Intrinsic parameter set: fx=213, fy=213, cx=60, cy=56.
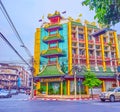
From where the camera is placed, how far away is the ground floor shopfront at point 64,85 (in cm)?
3762

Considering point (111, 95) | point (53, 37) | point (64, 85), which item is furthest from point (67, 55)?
point (111, 95)

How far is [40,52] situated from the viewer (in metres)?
42.0

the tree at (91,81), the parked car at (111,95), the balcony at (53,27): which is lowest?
the parked car at (111,95)

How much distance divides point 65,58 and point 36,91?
847cm

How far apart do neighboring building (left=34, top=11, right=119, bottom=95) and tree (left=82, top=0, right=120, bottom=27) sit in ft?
104

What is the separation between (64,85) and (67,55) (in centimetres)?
564

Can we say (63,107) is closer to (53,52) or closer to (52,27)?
(53,52)

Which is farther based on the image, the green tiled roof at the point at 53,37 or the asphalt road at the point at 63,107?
the green tiled roof at the point at 53,37

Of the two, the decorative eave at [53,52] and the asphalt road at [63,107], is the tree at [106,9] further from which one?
the decorative eave at [53,52]

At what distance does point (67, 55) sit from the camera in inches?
1574

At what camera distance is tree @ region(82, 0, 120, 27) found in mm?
5301

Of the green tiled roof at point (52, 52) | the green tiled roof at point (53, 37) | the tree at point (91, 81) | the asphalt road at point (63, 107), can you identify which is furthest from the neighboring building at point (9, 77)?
the asphalt road at point (63, 107)

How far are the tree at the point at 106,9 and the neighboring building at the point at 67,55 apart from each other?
104ft

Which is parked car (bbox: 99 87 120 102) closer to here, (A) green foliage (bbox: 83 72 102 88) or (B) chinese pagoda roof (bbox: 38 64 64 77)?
(A) green foliage (bbox: 83 72 102 88)
